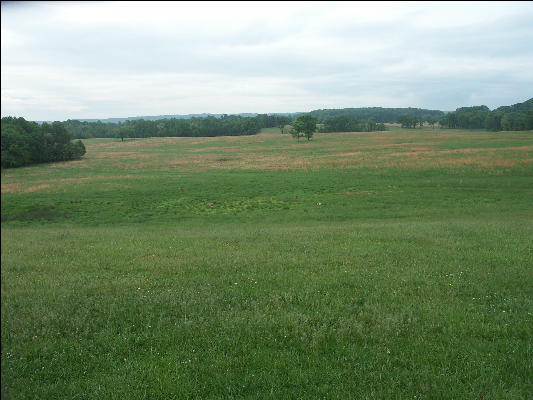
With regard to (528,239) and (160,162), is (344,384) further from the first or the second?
(160,162)

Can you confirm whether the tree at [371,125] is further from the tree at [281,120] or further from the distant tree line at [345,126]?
the tree at [281,120]

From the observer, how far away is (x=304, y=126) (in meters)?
111

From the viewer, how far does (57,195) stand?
3097cm

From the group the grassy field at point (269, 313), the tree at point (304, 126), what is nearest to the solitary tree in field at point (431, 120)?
the tree at point (304, 126)

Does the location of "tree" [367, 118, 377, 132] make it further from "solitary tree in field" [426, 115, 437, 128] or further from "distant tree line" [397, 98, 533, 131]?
"solitary tree in field" [426, 115, 437, 128]

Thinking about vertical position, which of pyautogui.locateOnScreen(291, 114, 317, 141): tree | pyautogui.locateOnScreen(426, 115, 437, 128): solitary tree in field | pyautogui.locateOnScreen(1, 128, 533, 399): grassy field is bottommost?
pyautogui.locateOnScreen(1, 128, 533, 399): grassy field

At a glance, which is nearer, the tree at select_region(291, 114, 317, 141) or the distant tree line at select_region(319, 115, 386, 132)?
the tree at select_region(291, 114, 317, 141)

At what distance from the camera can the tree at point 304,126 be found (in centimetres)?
11044

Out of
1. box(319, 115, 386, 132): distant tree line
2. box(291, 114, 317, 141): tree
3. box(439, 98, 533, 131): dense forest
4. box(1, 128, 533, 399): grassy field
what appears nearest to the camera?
box(1, 128, 533, 399): grassy field

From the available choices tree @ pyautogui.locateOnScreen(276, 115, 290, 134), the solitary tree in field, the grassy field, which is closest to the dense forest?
the solitary tree in field

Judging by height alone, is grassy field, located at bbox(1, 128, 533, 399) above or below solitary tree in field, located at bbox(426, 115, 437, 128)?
below

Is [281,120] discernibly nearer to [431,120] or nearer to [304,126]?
[304,126]

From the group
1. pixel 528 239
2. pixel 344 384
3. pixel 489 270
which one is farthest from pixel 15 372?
pixel 528 239

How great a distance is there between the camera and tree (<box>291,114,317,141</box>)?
110438 millimetres
